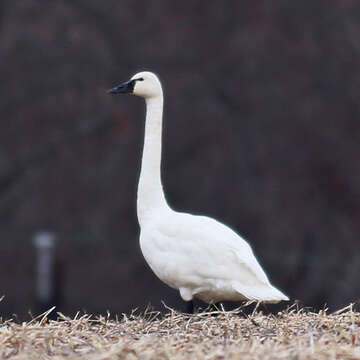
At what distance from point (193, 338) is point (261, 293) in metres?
1.19

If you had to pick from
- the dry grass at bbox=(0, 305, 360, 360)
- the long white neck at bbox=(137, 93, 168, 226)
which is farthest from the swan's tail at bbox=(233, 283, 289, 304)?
the long white neck at bbox=(137, 93, 168, 226)

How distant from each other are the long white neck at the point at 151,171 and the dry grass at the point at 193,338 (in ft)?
3.55

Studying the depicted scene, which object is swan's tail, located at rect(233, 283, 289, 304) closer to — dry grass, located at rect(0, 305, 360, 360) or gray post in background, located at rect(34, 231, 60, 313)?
dry grass, located at rect(0, 305, 360, 360)

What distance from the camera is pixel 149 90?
730cm

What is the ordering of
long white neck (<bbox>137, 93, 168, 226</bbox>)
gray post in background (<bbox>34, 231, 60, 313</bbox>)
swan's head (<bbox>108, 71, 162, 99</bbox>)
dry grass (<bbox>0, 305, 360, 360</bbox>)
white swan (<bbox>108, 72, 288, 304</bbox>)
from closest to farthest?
dry grass (<bbox>0, 305, 360, 360</bbox>) < white swan (<bbox>108, 72, 288, 304</bbox>) < long white neck (<bbox>137, 93, 168, 226</bbox>) < swan's head (<bbox>108, 71, 162, 99</bbox>) < gray post in background (<bbox>34, 231, 60, 313</bbox>)

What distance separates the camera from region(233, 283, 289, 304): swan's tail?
20.7 feet

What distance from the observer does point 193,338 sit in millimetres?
5230

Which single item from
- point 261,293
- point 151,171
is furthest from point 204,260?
point 151,171

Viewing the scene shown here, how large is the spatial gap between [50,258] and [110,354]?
338 inches

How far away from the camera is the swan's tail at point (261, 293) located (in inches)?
248

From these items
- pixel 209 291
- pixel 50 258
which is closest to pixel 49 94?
pixel 50 258

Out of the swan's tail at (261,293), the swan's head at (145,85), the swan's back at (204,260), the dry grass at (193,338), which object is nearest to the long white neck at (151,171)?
the swan's head at (145,85)

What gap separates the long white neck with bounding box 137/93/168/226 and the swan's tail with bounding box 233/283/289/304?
0.75 m

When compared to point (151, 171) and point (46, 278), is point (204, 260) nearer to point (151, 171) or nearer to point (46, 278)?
point (151, 171)
